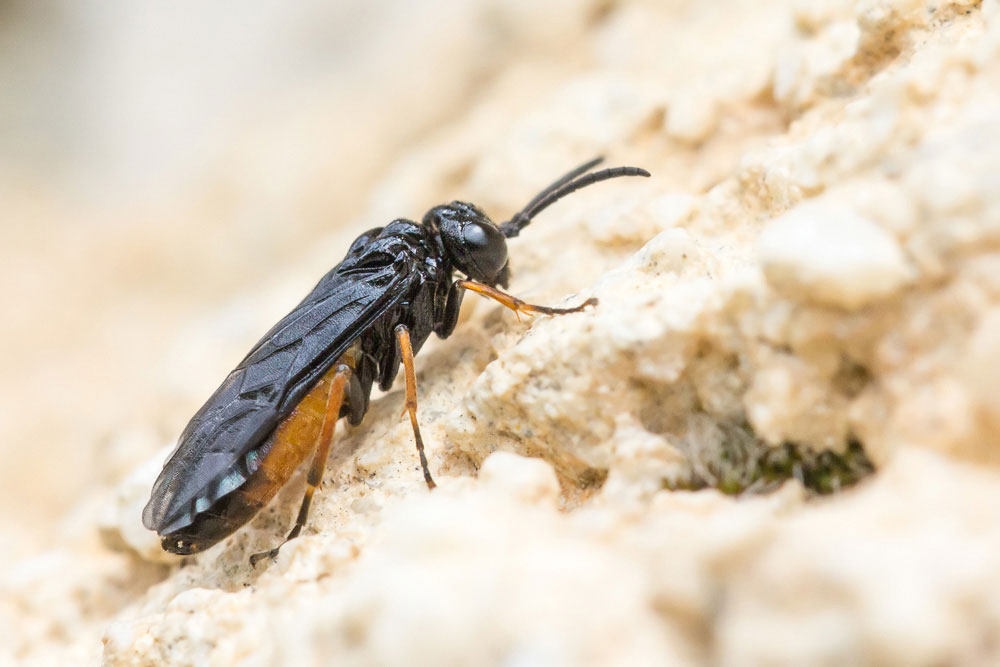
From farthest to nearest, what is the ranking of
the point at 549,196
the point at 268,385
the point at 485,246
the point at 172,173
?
the point at 172,173 → the point at 549,196 → the point at 485,246 → the point at 268,385

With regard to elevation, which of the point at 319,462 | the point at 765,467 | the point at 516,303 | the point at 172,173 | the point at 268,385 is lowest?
the point at 765,467

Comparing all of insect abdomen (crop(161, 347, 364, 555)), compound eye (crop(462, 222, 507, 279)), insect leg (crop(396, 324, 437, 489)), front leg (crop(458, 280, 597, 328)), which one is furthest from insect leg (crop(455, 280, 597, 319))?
insect abdomen (crop(161, 347, 364, 555))

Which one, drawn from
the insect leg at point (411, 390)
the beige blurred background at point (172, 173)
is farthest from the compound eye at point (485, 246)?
the beige blurred background at point (172, 173)

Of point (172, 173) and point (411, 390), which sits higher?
point (172, 173)

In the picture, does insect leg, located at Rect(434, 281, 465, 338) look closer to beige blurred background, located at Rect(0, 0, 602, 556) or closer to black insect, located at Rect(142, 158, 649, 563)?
black insect, located at Rect(142, 158, 649, 563)

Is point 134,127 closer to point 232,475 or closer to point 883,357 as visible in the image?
point 232,475

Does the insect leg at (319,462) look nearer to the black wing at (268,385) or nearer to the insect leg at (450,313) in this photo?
the black wing at (268,385)

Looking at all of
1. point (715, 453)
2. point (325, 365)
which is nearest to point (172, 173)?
point (325, 365)

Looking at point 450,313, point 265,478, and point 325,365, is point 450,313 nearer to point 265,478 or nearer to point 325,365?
point 325,365
